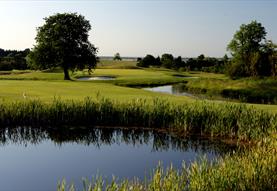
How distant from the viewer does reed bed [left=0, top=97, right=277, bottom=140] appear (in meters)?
18.4

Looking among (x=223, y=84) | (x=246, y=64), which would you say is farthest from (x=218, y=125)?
(x=246, y=64)

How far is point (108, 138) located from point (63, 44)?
1250 inches

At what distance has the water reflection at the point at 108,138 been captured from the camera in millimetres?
17156

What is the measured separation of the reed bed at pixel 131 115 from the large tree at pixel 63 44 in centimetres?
2855

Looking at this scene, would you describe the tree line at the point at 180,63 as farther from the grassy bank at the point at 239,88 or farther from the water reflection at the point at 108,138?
the water reflection at the point at 108,138

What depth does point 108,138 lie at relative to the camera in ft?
60.7

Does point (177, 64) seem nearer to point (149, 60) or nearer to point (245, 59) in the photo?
point (149, 60)

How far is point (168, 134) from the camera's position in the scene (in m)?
18.9

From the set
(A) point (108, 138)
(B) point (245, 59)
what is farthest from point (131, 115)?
(B) point (245, 59)

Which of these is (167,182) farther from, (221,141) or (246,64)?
(246,64)

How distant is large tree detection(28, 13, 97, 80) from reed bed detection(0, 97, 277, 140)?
2855 centimetres

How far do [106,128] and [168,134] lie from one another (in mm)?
3042

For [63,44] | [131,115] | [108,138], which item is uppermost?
[63,44]

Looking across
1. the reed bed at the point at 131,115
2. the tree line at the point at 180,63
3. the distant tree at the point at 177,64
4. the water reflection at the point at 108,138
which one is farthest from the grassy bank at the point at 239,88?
the distant tree at the point at 177,64
